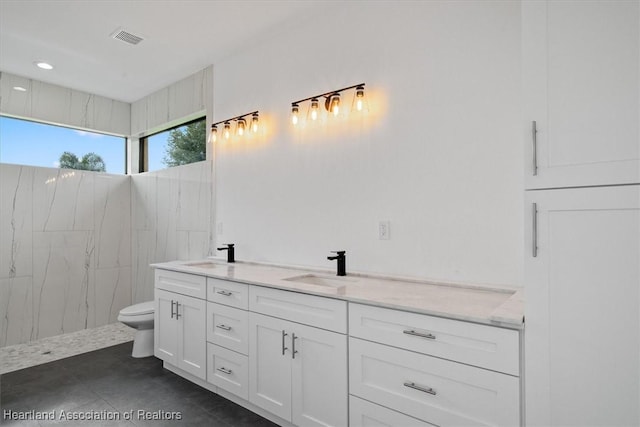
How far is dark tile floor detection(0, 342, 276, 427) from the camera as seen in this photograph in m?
2.19

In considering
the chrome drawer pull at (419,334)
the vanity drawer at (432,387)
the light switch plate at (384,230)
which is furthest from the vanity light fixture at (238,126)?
the chrome drawer pull at (419,334)

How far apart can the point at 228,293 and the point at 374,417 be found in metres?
1.17

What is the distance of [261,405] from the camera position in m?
2.12

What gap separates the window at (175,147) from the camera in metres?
3.81

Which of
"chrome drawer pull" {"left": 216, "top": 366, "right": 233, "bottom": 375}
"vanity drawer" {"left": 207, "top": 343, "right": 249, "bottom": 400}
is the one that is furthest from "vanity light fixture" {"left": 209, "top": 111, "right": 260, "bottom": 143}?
"chrome drawer pull" {"left": 216, "top": 366, "right": 233, "bottom": 375}

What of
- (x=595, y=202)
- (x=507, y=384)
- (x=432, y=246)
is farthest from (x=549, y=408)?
(x=432, y=246)

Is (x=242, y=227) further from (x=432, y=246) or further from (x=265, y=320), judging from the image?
(x=432, y=246)

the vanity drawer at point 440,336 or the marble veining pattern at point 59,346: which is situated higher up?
the vanity drawer at point 440,336

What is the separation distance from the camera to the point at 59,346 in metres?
3.56

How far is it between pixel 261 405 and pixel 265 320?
19.9 inches

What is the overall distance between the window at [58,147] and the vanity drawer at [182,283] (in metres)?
2.19

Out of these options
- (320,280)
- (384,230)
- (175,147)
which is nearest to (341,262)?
(320,280)

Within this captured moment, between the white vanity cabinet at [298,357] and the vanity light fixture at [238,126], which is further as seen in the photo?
the vanity light fixture at [238,126]

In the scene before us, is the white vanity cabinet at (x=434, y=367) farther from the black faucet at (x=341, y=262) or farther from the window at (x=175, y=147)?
the window at (x=175, y=147)
